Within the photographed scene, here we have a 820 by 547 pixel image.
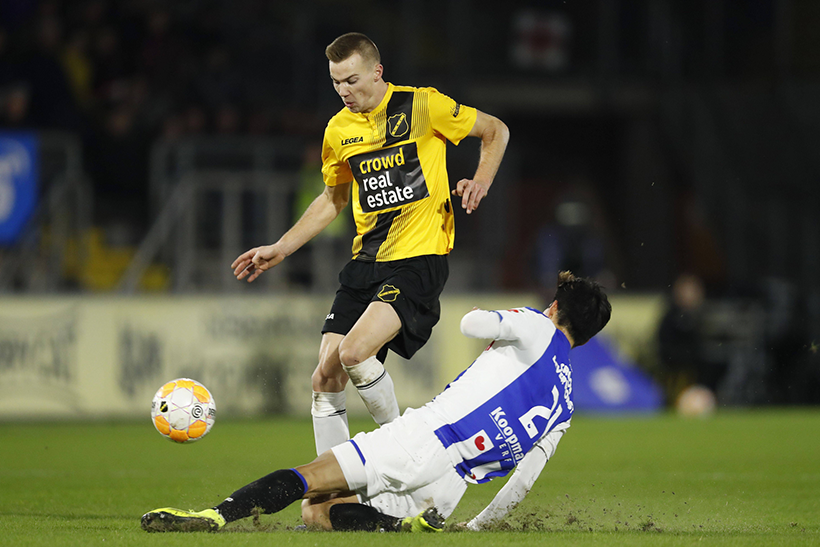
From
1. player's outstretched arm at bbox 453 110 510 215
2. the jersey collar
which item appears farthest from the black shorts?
the jersey collar

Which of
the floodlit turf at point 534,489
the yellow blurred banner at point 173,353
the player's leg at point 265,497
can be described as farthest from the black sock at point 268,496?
the yellow blurred banner at point 173,353

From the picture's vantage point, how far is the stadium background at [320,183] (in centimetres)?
1198

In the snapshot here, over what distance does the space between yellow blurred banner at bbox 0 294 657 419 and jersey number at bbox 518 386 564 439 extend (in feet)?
24.7

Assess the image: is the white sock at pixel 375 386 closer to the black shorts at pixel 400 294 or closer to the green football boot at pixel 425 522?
the black shorts at pixel 400 294

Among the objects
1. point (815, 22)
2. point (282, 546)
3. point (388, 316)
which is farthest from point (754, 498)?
point (815, 22)

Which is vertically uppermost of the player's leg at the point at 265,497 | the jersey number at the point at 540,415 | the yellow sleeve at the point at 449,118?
the yellow sleeve at the point at 449,118

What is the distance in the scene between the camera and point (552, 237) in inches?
633

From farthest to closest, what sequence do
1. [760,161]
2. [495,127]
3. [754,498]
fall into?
[760,161], [754,498], [495,127]

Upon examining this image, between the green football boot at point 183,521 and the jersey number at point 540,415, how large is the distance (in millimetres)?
1236

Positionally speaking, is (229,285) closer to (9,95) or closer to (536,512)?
(9,95)

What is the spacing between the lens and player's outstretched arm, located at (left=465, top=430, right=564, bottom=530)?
4500mm

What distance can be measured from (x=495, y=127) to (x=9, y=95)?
29.1 ft

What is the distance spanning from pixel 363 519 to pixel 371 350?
777 mm

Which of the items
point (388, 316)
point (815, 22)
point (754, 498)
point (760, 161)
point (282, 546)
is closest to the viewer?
point (282, 546)
